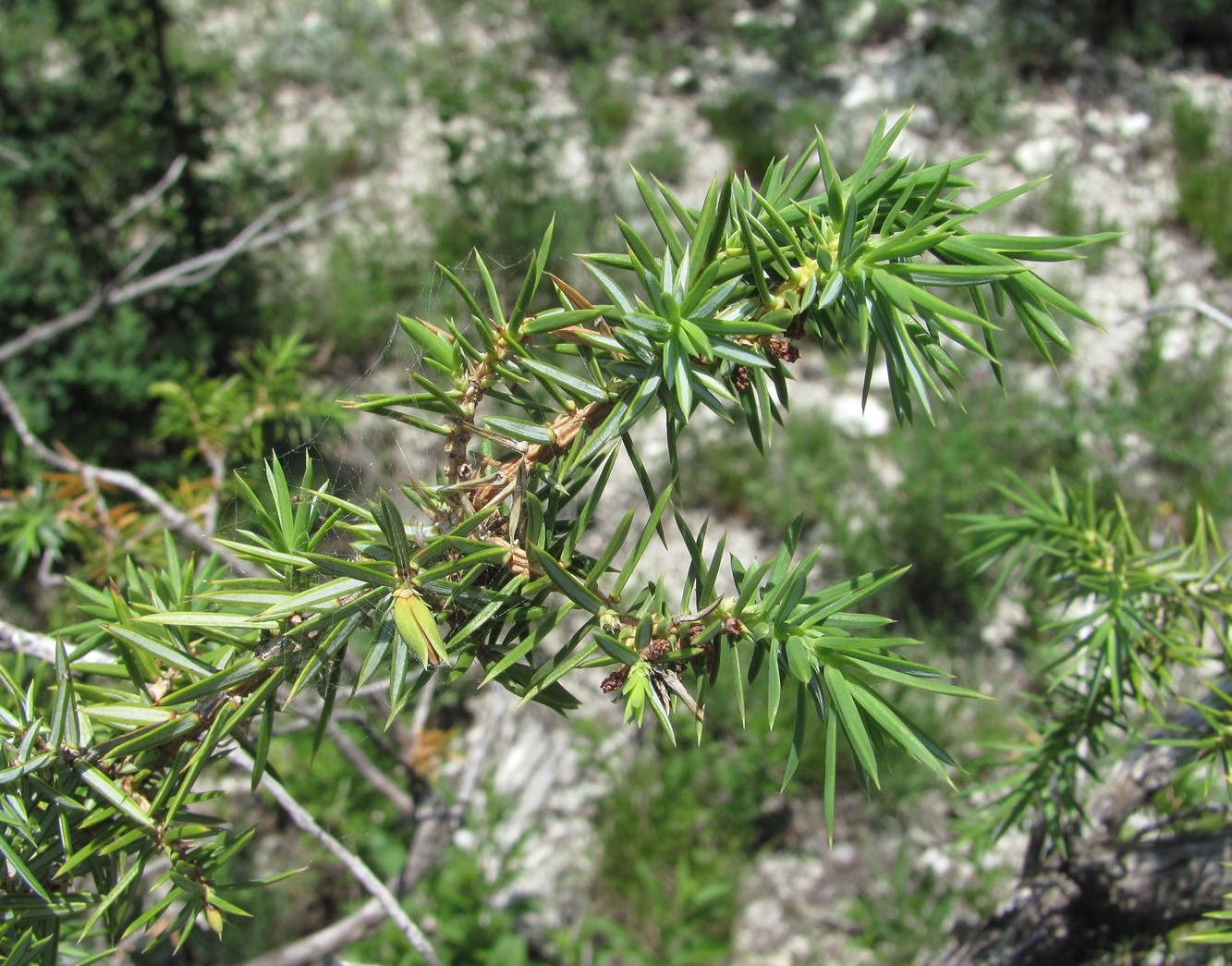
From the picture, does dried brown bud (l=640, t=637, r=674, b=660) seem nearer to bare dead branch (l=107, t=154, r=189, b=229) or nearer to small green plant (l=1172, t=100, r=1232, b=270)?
bare dead branch (l=107, t=154, r=189, b=229)

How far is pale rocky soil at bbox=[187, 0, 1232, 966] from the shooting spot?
→ 3.07 metres

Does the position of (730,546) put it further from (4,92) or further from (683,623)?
(4,92)

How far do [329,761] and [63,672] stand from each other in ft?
8.73

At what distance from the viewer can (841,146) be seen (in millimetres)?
5074

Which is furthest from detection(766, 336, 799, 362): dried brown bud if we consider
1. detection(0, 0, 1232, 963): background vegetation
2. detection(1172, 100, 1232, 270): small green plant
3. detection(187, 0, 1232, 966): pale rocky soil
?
detection(1172, 100, 1232, 270): small green plant

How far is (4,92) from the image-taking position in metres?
3.67

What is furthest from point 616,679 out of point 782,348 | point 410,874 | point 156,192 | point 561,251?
point 561,251

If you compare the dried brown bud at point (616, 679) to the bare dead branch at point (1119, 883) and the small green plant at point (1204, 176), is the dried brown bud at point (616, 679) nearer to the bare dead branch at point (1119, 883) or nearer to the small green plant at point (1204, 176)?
the bare dead branch at point (1119, 883)

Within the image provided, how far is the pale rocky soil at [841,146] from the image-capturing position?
10.1ft

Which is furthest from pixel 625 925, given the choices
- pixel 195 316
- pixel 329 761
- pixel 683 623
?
pixel 195 316

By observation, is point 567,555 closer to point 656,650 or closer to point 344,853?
point 656,650

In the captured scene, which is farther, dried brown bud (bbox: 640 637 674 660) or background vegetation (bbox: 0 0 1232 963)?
background vegetation (bbox: 0 0 1232 963)

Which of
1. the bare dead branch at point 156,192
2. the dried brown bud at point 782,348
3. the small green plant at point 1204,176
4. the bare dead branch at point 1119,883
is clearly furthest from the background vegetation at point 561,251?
the bare dead branch at point 1119,883

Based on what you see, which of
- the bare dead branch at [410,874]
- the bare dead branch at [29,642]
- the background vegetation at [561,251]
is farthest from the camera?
the background vegetation at [561,251]
